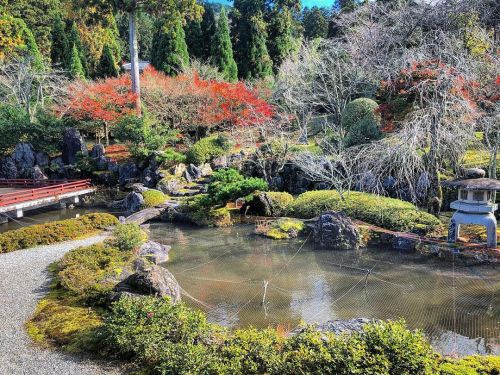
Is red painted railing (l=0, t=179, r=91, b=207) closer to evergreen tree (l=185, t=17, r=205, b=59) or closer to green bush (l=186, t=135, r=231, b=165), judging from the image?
green bush (l=186, t=135, r=231, b=165)

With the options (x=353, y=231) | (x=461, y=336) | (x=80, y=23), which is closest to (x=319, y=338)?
(x=461, y=336)

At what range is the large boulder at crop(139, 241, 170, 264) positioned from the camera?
12575mm

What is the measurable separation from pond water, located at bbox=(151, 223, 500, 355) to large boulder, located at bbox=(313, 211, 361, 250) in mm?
367

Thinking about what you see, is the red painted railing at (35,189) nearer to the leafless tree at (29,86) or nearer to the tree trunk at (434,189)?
the leafless tree at (29,86)

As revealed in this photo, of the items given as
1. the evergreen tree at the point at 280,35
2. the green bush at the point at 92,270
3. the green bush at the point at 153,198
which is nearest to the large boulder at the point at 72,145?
the green bush at the point at 153,198

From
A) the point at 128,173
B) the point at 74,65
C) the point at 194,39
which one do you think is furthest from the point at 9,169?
the point at 194,39

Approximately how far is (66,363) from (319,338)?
3.84m

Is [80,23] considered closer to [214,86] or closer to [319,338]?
[214,86]

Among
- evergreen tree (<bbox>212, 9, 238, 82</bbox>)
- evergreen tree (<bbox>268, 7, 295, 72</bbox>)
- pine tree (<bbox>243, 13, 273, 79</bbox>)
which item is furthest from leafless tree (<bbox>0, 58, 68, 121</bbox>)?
→ evergreen tree (<bbox>268, 7, 295, 72</bbox>)

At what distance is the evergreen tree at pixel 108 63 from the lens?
119 feet

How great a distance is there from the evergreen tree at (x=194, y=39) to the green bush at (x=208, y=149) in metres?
16.1

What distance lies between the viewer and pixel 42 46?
116 feet

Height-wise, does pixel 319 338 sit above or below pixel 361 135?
below

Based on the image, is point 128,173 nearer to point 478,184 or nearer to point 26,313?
point 26,313
